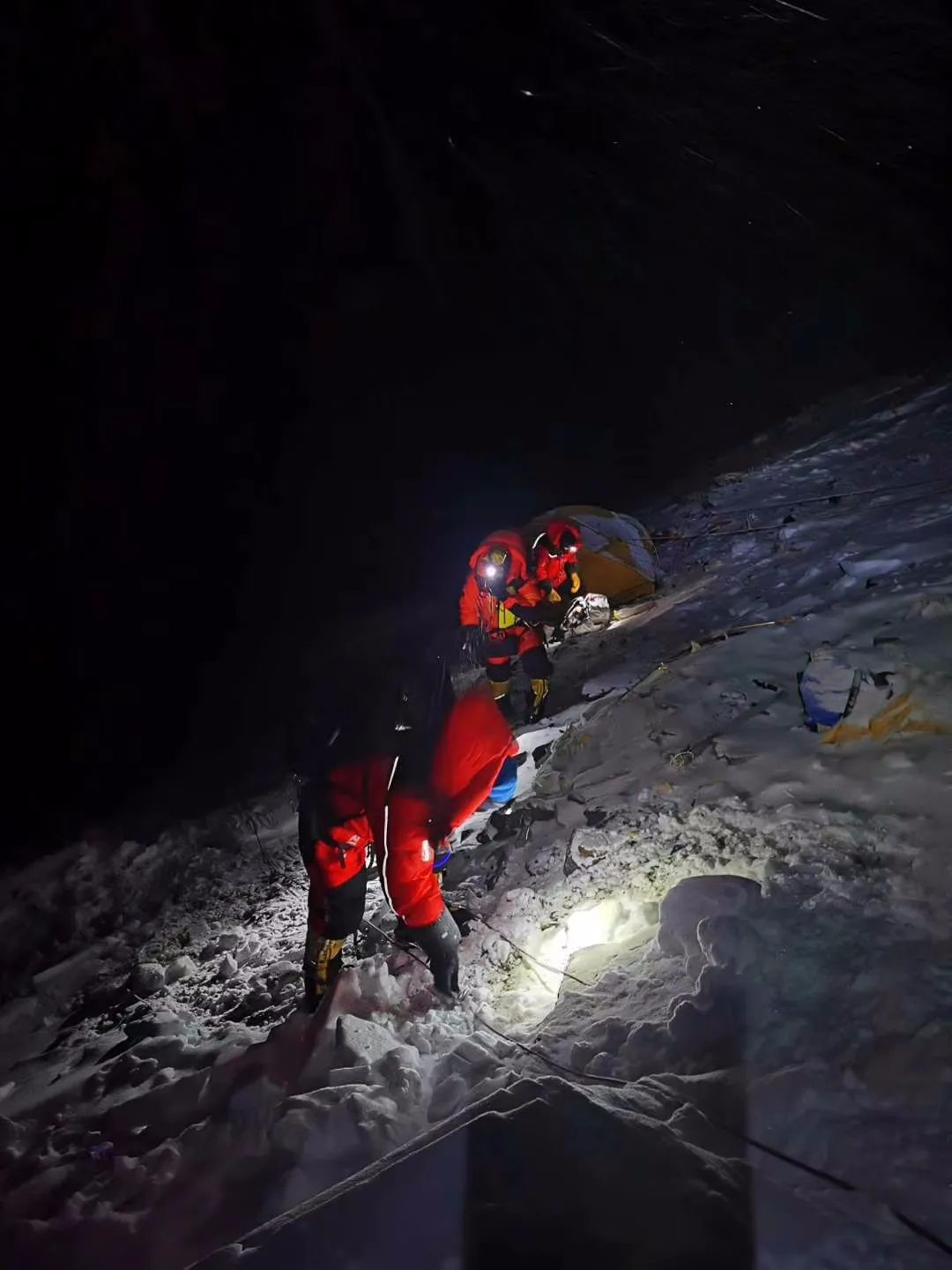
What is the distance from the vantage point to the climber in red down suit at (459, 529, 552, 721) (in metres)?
6.54

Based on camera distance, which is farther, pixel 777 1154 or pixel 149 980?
pixel 149 980

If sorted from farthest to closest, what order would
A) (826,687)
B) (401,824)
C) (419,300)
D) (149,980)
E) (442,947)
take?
1. (419,300)
2. (149,980)
3. (826,687)
4. (442,947)
5. (401,824)

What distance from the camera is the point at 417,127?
79.7 ft

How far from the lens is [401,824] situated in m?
3.11

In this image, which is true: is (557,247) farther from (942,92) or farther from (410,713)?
(410,713)

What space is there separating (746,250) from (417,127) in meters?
12.0

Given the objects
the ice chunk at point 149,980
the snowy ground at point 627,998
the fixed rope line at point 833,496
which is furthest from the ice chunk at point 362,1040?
the fixed rope line at point 833,496

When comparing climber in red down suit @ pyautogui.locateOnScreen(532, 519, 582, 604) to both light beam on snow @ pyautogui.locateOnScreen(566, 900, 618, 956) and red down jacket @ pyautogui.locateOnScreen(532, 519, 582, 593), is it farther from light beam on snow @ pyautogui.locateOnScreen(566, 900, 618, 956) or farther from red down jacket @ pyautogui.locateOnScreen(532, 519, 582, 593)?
light beam on snow @ pyautogui.locateOnScreen(566, 900, 618, 956)

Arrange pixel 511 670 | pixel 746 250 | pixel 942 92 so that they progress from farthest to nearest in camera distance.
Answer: pixel 746 250 → pixel 942 92 → pixel 511 670

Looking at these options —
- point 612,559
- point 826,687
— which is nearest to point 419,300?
point 612,559

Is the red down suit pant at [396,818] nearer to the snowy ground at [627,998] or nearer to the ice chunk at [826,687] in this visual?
the snowy ground at [627,998]

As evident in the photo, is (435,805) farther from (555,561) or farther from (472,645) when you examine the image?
(472,645)

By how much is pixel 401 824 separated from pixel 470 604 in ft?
13.0

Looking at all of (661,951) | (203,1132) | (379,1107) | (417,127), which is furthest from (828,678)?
(417,127)
